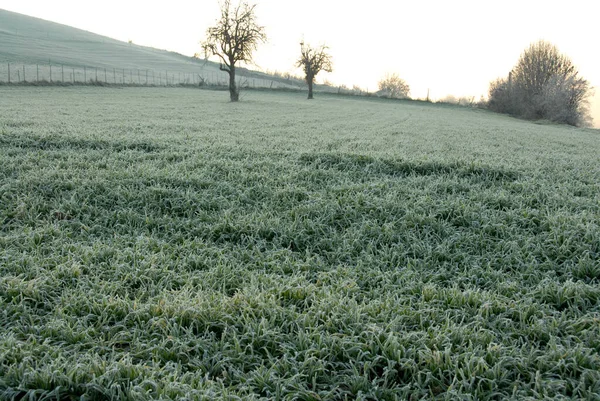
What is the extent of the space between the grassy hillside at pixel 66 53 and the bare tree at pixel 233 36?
39.3ft

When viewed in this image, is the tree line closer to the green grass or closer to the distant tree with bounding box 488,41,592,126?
the distant tree with bounding box 488,41,592,126

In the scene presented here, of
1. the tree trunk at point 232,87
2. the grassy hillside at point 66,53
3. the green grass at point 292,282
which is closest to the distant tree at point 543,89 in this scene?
the tree trunk at point 232,87

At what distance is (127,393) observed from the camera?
7.25 feet

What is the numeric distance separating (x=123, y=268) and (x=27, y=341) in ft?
3.79

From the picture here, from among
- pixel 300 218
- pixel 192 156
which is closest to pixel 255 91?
pixel 192 156

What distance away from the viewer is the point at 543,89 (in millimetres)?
44875

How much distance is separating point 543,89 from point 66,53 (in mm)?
66093

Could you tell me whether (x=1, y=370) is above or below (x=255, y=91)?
below

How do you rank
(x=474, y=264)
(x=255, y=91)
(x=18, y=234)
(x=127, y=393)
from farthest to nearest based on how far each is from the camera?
(x=255, y=91) < (x=18, y=234) < (x=474, y=264) < (x=127, y=393)

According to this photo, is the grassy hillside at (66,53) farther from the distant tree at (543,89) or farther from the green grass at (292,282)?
the green grass at (292,282)

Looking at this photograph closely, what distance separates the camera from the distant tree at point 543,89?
41312 mm

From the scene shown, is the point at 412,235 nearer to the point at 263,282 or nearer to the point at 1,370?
the point at 263,282

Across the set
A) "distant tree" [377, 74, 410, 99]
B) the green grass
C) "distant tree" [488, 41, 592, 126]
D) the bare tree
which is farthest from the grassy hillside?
the green grass

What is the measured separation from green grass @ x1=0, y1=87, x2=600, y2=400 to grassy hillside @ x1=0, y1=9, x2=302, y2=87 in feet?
137
